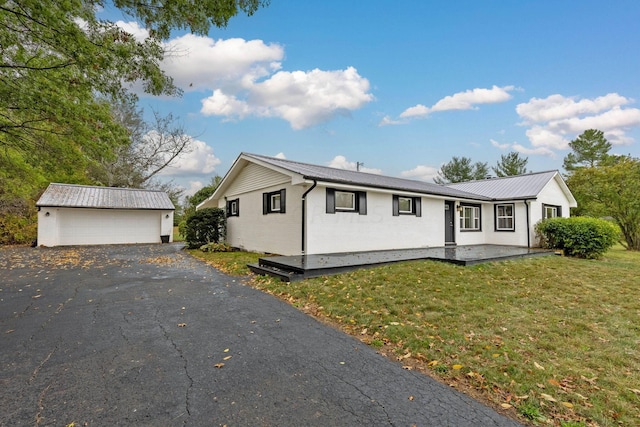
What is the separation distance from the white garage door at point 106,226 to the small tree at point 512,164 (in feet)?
121

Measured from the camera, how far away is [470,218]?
48.2 ft

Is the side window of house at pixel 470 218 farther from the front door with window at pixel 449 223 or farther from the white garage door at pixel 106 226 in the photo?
the white garage door at pixel 106 226

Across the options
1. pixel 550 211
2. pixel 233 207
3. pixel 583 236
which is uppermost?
pixel 233 207

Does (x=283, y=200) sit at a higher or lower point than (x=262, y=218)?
higher

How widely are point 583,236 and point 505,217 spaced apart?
339cm

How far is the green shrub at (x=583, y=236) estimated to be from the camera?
1138 cm

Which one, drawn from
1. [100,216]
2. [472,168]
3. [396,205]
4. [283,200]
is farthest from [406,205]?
[472,168]

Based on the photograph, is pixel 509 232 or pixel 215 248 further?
pixel 509 232

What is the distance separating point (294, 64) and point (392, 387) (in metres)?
11.3

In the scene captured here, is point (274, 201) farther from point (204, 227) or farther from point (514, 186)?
point (514, 186)

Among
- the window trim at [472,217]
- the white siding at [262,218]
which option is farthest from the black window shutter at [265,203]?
the window trim at [472,217]

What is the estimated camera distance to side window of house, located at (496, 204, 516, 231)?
14.4 meters

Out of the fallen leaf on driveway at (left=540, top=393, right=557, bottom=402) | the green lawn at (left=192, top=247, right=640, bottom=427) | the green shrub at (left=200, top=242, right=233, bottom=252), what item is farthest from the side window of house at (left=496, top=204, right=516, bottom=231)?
the fallen leaf on driveway at (left=540, top=393, right=557, bottom=402)

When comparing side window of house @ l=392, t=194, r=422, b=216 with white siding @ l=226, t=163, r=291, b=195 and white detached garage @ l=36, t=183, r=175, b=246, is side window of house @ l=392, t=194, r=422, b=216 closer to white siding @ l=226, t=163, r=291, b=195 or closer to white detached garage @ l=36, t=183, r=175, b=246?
white siding @ l=226, t=163, r=291, b=195
